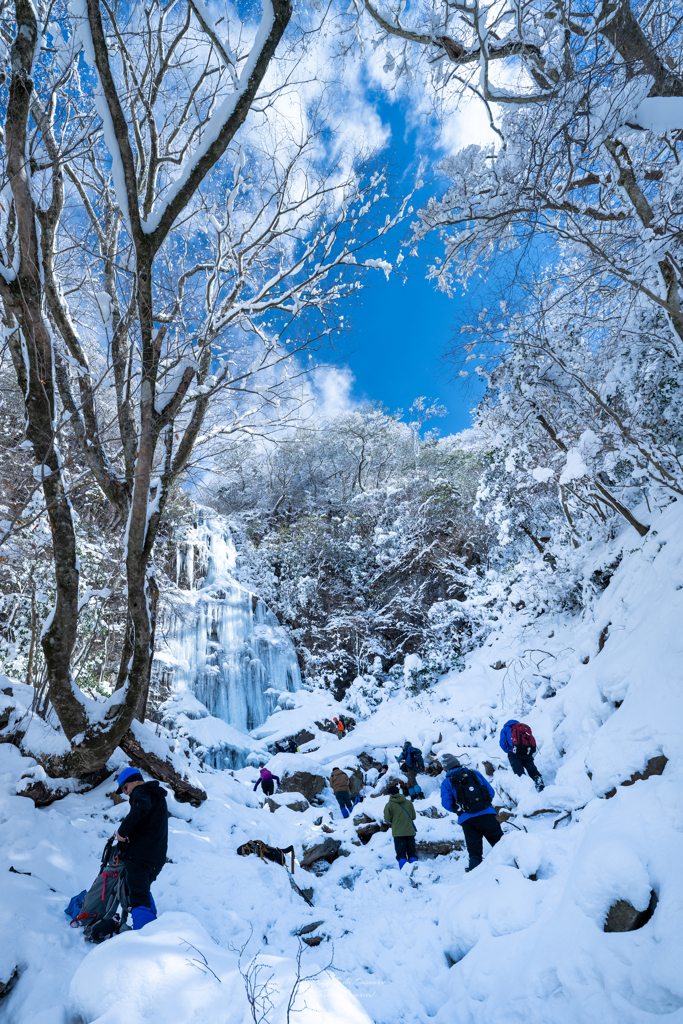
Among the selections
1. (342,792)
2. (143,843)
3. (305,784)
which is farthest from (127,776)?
(305,784)

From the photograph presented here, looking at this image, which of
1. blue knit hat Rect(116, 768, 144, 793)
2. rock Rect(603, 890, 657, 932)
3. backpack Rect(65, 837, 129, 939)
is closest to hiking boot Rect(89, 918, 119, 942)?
backpack Rect(65, 837, 129, 939)

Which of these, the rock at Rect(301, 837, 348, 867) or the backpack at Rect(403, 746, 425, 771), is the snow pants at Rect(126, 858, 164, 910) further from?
the backpack at Rect(403, 746, 425, 771)

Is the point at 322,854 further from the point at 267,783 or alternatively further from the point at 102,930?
the point at 102,930

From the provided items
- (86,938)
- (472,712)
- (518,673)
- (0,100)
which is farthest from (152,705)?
(0,100)

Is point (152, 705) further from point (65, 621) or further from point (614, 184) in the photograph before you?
point (614, 184)

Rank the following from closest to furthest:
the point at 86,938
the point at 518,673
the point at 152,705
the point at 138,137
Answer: the point at 86,938 < the point at 138,137 < the point at 518,673 < the point at 152,705

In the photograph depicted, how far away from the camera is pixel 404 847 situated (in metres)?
4.88

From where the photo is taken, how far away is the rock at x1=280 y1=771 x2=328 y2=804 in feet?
26.5

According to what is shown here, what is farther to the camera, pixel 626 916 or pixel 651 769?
pixel 651 769

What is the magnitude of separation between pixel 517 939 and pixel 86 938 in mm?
2355

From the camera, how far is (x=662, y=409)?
580 cm

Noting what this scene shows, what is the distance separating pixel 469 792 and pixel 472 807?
13cm

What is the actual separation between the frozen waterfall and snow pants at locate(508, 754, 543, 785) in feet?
24.3

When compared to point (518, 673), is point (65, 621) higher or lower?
higher
